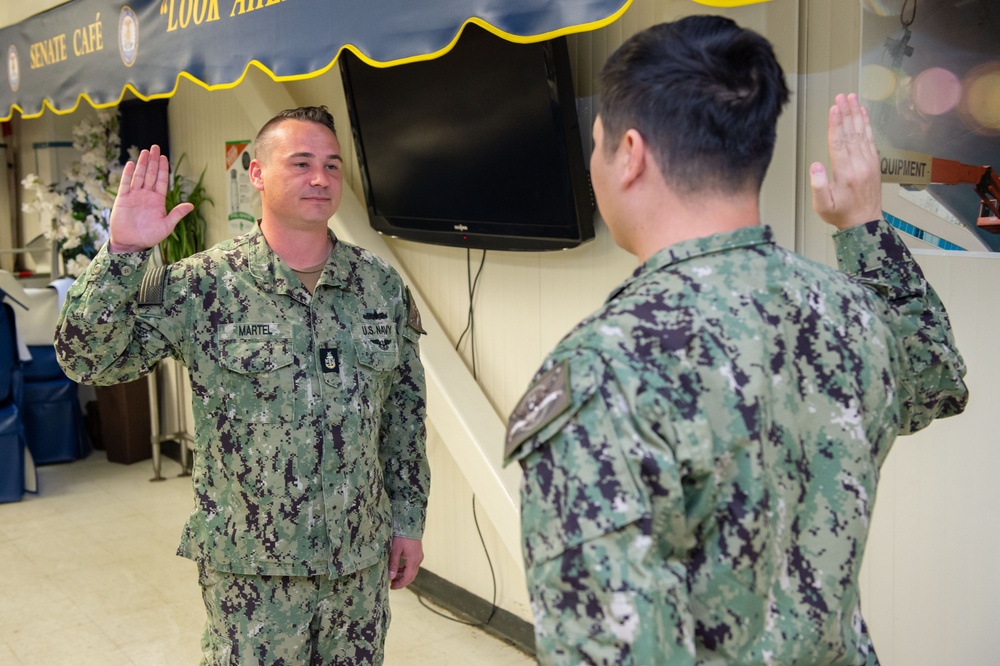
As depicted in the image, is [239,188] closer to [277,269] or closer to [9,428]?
[9,428]

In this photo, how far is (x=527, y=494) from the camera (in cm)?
102

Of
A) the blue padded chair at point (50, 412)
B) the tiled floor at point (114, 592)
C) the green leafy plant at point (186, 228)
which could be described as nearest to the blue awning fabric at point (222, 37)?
the green leafy plant at point (186, 228)

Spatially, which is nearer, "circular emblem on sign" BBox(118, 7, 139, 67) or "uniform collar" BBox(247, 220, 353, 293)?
"uniform collar" BBox(247, 220, 353, 293)

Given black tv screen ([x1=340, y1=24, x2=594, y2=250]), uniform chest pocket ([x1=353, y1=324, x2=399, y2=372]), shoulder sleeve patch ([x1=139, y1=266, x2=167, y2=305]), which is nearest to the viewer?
shoulder sleeve patch ([x1=139, y1=266, x2=167, y2=305])

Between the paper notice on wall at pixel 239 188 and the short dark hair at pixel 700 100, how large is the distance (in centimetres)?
414

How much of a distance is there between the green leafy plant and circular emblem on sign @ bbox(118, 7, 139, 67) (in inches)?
64.6

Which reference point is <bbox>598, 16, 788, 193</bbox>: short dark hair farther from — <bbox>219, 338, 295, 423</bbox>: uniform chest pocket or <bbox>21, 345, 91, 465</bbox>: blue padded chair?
<bbox>21, 345, 91, 465</bbox>: blue padded chair

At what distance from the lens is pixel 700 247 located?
42.7 inches

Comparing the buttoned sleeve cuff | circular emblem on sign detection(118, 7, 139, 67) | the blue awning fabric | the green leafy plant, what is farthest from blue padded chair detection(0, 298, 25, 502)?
the buttoned sleeve cuff

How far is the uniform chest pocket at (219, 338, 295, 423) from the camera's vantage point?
213 cm

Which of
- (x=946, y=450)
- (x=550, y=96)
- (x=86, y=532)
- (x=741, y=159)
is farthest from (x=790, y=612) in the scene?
(x=86, y=532)

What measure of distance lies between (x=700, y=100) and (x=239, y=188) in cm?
438

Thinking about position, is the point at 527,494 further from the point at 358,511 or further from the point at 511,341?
the point at 511,341

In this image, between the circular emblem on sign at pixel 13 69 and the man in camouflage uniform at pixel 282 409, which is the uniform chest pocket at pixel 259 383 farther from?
the circular emblem on sign at pixel 13 69
